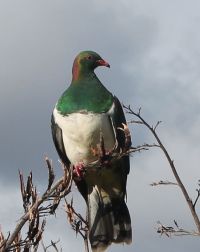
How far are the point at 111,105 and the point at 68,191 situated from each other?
7.30 feet

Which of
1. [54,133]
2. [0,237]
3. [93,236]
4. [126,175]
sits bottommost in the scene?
[0,237]

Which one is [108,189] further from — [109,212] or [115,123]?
[115,123]

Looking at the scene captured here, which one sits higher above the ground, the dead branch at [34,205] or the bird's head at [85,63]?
the bird's head at [85,63]

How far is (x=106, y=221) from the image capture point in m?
6.70

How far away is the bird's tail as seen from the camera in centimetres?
645

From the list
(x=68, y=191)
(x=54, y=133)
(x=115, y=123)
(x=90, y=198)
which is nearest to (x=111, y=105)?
(x=115, y=123)

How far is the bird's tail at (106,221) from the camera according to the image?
6.45 metres

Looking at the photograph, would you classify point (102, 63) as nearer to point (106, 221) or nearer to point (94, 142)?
point (94, 142)

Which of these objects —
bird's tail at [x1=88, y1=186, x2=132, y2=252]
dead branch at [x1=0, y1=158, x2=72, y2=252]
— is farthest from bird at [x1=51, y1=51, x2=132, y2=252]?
dead branch at [x1=0, y1=158, x2=72, y2=252]

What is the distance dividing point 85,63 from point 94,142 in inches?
43.8

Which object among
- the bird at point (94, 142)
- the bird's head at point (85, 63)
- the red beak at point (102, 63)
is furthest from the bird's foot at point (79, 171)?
the red beak at point (102, 63)

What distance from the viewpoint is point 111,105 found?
6.42m

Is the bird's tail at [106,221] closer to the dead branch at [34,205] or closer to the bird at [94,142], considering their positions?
the bird at [94,142]

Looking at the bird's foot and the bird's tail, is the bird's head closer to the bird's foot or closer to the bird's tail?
the bird's tail
